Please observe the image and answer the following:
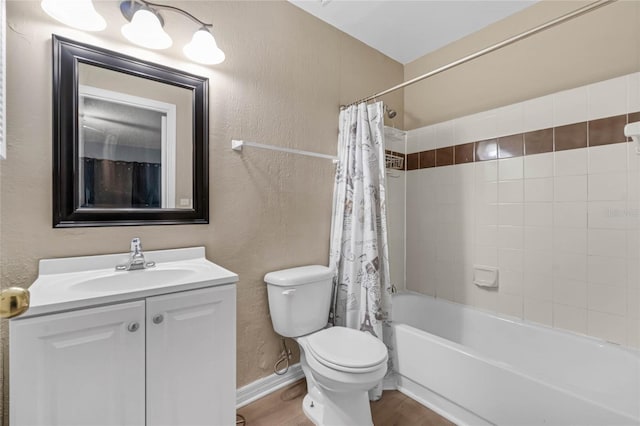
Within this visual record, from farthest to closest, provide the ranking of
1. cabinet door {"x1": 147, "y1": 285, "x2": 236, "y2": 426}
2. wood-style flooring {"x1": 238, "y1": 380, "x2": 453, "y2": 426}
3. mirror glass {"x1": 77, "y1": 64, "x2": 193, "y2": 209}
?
wood-style flooring {"x1": 238, "y1": 380, "x2": 453, "y2": 426}, mirror glass {"x1": 77, "y1": 64, "x2": 193, "y2": 209}, cabinet door {"x1": 147, "y1": 285, "x2": 236, "y2": 426}

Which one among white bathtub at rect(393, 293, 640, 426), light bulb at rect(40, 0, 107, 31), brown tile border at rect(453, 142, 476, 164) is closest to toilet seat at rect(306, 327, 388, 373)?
white bathtub at rect(393, 293, 640, 426)

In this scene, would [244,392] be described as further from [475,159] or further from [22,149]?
[475,159]

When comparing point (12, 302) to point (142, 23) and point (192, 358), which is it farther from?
point (142, 23)

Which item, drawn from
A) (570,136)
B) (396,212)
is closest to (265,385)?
(396,212)

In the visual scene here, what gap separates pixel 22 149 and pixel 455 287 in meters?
2.62

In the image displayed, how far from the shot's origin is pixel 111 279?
3.87 feet

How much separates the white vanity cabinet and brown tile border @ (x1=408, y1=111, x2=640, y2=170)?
1.93 meters

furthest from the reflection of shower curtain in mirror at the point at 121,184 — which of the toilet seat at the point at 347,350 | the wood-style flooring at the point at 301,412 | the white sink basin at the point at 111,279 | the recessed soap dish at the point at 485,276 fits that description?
the recessed soap dish at the point at 485,276

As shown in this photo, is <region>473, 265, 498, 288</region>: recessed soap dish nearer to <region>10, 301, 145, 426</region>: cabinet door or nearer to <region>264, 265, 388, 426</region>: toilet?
<region>264, 265, 388, 426</region>: toilet

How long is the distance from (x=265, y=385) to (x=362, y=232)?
1126 millimetres

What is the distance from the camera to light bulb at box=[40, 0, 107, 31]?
109cm

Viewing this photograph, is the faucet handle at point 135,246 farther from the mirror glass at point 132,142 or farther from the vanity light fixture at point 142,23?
the vanity light fixture at point 142,23

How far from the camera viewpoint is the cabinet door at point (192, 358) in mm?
998

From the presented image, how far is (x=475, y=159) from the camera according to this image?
2105 millimetres
